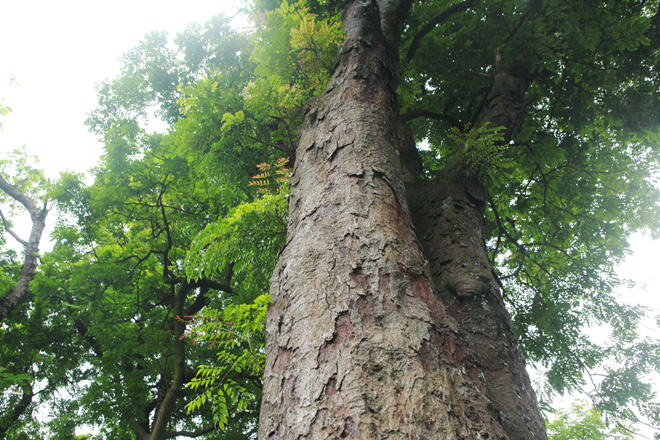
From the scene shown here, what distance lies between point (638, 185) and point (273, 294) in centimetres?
668

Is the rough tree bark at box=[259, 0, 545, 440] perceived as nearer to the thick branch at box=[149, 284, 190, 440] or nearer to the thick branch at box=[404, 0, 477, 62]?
the thick branch at box=[404, 0, 477, 62]

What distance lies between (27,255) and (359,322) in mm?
12822

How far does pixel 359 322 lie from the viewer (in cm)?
115

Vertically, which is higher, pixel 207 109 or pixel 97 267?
pixel 207 109

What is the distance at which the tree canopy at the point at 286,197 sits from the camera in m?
3.13

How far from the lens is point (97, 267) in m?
6.86

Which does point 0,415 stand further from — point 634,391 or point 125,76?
point 634,391

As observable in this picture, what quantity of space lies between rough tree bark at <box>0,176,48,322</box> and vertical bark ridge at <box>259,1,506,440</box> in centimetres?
1053

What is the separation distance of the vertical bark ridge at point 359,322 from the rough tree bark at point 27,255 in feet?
34.5

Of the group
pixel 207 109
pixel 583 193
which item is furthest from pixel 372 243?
pixel 583 193

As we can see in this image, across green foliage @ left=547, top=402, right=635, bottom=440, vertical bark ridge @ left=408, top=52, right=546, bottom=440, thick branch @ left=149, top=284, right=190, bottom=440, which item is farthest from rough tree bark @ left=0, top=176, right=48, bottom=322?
green foliage @ left=547, top=402, right=635, bottom=440

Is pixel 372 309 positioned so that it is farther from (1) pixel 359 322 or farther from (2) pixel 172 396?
(2) pixel 172 396

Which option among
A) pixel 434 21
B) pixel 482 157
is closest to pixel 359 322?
pixel 482 157

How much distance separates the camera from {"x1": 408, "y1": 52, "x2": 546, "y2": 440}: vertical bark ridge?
A: 1.69 meters
